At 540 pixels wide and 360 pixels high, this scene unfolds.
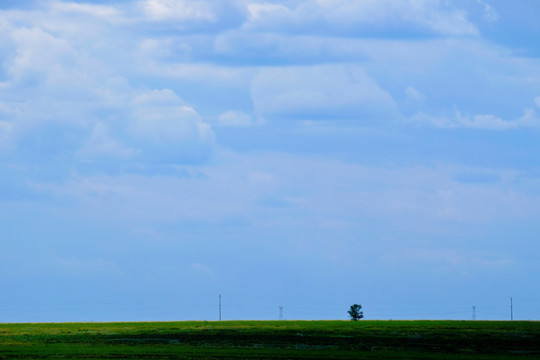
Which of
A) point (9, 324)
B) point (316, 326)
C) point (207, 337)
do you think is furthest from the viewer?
point (9, 324)

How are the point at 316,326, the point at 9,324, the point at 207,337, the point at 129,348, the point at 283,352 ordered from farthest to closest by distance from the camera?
the point at 9,324 → the point at 316,326 → the point at 207,337 → the point at 129,348 → the point at 283,352

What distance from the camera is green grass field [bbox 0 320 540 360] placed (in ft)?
251

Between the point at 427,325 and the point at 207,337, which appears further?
the point at 427,325

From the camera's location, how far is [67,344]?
8862 centimetres

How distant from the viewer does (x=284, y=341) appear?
294 ft

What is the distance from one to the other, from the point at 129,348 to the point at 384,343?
23849 mm

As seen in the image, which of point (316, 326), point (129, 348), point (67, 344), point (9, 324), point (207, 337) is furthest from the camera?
point (9, 324)

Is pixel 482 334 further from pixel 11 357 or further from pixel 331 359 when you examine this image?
pixel 11 357

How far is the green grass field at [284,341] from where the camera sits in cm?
7656

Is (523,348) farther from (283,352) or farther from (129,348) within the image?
(129,348)

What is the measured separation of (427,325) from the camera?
113m

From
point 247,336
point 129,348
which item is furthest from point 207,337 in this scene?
point 129,348

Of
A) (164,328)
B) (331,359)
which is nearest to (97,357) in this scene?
(331,359)

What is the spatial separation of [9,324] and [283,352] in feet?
220
